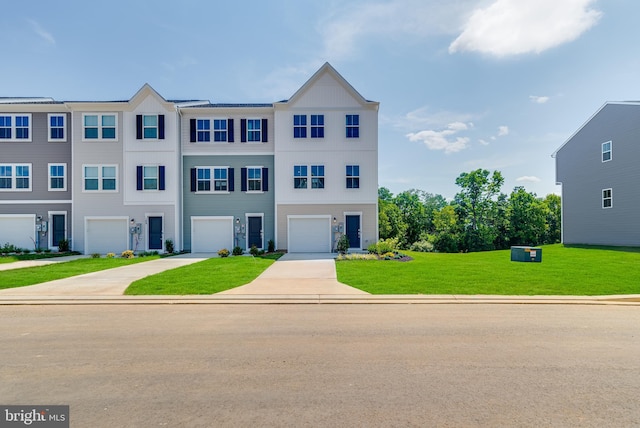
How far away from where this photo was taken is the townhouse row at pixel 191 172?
20672 mm

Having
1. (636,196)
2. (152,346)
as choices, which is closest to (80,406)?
(152,346)

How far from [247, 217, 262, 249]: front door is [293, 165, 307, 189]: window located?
3320 millimetres

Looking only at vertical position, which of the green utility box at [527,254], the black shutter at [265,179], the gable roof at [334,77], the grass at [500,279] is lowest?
the grass at [500,279]

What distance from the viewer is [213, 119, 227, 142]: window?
70.6 ft

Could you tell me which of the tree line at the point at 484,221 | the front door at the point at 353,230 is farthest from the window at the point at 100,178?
the tree line at the point at 484,221

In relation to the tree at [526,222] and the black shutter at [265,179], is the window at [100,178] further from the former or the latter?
the tree at [526,222]

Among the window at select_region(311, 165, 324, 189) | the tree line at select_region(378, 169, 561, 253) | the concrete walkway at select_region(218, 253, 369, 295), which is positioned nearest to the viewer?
the concrete walkway at select_region(218, 253, 369, 295)

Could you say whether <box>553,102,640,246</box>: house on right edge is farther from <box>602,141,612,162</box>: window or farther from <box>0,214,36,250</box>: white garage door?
<box>0,214,36,250</box>: white garage door

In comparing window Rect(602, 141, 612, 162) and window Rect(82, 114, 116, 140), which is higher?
window Rect(82, 114, 116, 140)

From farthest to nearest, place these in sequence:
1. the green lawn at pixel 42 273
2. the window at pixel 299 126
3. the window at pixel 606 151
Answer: the window at pixel 606 151 < the window at pixel 299 126 < the green lawn at pixel 42 273

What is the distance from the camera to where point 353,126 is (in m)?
20.8

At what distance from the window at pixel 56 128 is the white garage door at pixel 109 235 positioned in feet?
19.0

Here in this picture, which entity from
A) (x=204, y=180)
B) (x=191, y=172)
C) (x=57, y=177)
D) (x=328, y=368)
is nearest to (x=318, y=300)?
(x=328, y=368)

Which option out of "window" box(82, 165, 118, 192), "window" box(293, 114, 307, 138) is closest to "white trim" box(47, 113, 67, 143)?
"window" box(82, 165, 118, 192)
